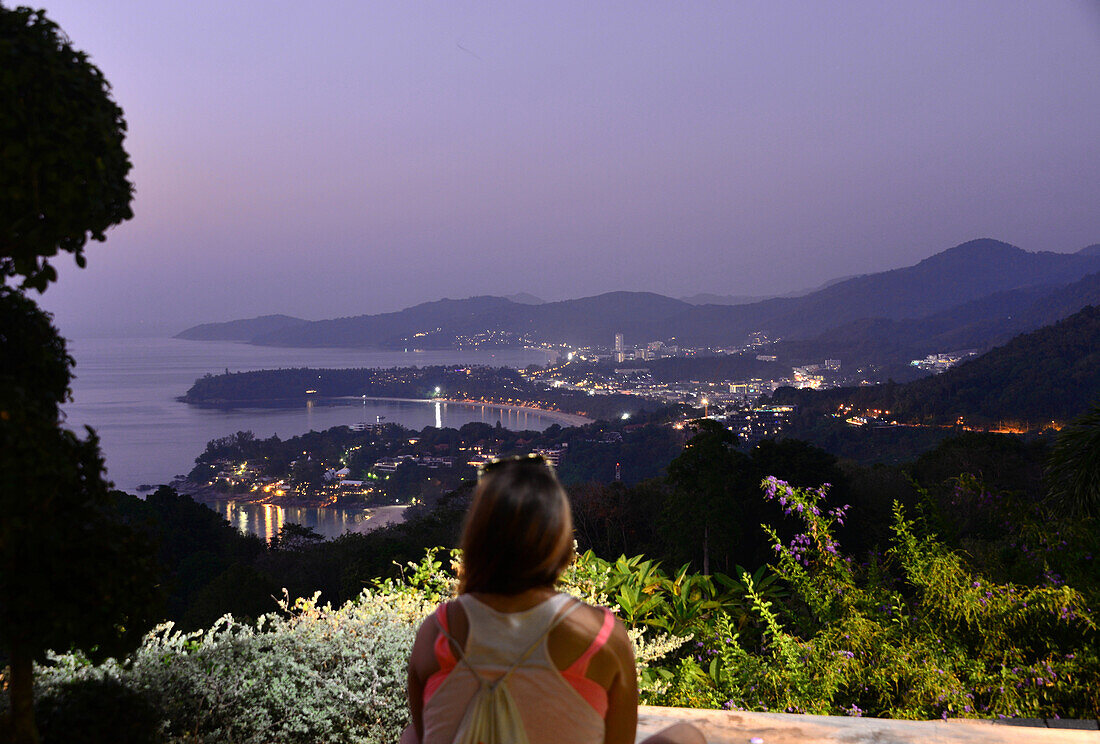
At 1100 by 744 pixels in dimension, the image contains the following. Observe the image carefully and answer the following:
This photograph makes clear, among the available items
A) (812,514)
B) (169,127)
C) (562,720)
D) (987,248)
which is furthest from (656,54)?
(987,248)

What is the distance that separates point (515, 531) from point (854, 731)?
152 centimetres

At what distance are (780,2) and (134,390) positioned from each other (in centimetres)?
A: 4462

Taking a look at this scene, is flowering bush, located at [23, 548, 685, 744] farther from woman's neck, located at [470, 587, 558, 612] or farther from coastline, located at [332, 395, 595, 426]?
coastline, located at [332, 395, 595, 426]

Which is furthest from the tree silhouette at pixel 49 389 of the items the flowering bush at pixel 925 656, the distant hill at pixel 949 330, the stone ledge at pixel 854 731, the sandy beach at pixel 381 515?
the distant hill at pixel 949 330

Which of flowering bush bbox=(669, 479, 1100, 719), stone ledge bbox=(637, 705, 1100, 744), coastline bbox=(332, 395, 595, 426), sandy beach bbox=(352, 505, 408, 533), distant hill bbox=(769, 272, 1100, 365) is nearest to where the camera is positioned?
stone ledge bbox=(637, 705, 1100, 744)

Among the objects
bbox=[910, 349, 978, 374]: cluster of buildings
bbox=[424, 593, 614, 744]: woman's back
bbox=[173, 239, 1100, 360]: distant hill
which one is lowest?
bbox=[910, 349, 978, 374]: cluster of buildings

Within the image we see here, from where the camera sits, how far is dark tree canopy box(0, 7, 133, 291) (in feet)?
3.22

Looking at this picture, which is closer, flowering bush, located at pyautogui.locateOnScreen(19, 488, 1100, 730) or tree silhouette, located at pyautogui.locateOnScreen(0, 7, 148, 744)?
tree silhouette, located at pyautogui.locateOnScreen(0, 7, 148, 744)

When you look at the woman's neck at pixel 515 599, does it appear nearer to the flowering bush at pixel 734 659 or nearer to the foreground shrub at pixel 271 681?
the flowering bush at pixel 734 659

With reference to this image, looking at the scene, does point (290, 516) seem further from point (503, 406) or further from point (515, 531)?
point (515, 531)

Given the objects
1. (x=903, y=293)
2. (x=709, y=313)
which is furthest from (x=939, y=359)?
(x=903, y=293)

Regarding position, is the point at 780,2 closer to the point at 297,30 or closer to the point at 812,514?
the point at 297,30

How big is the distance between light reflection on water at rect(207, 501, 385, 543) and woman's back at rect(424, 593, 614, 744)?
20.7 meters

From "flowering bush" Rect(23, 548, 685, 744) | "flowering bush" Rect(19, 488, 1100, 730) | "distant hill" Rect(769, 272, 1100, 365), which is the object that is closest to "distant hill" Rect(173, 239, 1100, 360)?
"distant hill" Rect(769, 272, 1100, 365)
